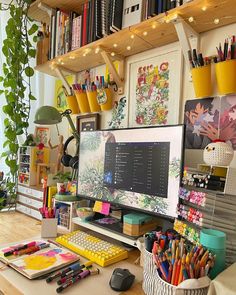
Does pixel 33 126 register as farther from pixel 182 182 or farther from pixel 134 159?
pixel 182 182

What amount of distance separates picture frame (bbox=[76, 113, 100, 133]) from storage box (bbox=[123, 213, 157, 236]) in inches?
25.9

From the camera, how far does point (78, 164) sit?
1348mm

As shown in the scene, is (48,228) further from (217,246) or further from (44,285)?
(217,246)

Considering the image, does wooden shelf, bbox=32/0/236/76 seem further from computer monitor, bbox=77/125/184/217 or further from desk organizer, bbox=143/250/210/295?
desk organizer, bbox=143/250/210/295

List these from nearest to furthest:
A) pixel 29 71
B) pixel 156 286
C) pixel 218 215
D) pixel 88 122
Result: 1. pixel 156 286
2. pixel 218 215
3. pixel 88 122
4. pixel 29 71

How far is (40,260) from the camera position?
2.76ft

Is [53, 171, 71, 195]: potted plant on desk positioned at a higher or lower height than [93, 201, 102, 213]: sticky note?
higher

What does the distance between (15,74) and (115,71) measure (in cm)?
91

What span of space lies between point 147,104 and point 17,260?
869 mm

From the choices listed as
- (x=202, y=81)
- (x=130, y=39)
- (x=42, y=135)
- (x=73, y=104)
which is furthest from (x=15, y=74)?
(x=202, y=81)

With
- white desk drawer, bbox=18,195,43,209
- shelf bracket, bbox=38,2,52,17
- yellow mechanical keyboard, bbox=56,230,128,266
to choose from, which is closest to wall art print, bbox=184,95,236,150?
yellow mechanical keyboard, bbox=56,230,128,266

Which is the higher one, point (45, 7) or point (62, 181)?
point (45, 7)

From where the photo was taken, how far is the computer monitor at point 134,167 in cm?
92

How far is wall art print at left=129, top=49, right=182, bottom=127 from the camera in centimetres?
115
